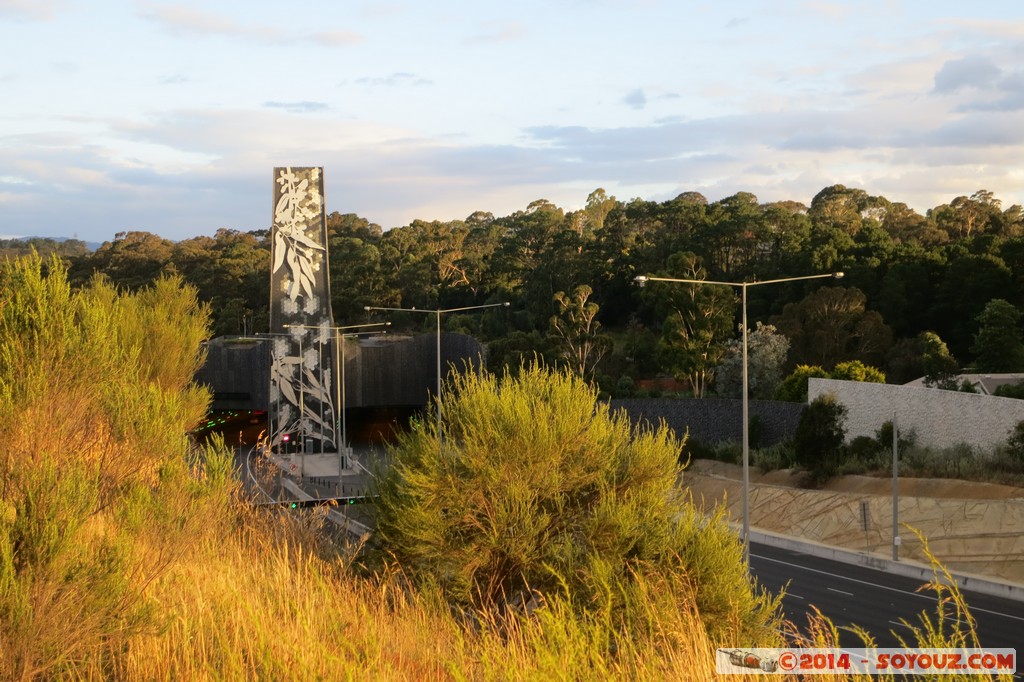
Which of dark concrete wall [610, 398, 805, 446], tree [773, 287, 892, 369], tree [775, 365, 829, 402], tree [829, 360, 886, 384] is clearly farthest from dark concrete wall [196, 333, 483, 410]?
tree [829, 360, 886, 384]

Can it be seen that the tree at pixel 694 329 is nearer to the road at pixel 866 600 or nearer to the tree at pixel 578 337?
the tree at pixel 578 337

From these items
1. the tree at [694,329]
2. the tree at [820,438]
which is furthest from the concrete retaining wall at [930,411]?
the tree at [694,329]

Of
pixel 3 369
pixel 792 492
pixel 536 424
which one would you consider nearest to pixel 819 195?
pixel 792 492

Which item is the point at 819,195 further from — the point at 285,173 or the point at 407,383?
the point at 285,173

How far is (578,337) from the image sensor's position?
2502 inches

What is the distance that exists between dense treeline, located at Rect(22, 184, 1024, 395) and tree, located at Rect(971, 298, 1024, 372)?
0.21 feet

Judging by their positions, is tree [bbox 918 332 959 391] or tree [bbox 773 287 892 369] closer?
tree [bbox 918 332 959 391]

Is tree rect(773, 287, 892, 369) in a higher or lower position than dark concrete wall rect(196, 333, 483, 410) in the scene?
higher

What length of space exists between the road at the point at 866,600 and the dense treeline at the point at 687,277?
15.8 meters

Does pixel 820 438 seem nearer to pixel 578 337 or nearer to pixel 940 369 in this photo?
pixel 940 369

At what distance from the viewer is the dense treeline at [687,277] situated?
183 feet

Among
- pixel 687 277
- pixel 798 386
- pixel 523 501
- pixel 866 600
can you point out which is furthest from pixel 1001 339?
pixel 523 501

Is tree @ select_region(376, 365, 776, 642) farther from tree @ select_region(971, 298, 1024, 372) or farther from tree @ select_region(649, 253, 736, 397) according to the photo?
tree @ select_region(649, 253, 736, 397)

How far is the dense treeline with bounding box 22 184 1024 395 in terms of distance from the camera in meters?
55.8
